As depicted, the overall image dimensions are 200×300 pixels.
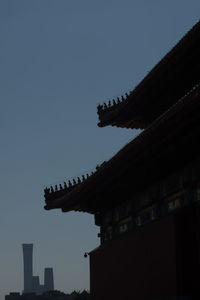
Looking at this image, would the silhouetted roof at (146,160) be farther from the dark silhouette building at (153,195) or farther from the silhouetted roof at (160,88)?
the silhouetted roof at (160,88)

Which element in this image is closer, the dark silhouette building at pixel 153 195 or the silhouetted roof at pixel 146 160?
the silhouetted roof at pixel 146 160

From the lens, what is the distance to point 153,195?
48.4 ft

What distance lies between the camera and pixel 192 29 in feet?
47.4

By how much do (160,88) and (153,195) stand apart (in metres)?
3.49

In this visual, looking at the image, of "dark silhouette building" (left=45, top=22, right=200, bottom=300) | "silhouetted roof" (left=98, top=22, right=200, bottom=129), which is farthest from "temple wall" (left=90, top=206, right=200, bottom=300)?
"silhouetted roof" (left=98, top=22, right=200, bottom=129)

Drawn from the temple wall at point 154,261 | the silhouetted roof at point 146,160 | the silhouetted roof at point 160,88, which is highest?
the silhouetted roof at point 160,88

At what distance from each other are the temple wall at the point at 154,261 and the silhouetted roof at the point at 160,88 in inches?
166

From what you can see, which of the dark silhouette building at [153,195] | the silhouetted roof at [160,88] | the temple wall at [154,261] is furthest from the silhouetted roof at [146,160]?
the silhouetted roof at [160,88]

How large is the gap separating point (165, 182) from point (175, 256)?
2189mm

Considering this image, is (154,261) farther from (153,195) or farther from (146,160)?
(146,160)

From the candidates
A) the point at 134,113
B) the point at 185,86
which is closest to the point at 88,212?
the point at 134,113

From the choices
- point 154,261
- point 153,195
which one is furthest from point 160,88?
point 154,261

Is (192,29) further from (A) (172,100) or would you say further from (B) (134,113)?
(B) (134,113)

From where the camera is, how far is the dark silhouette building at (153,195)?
493 inches
